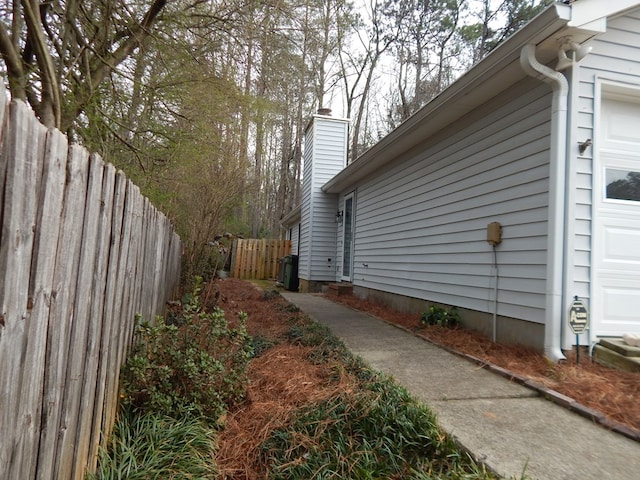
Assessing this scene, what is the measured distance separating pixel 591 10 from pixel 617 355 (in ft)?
9.72

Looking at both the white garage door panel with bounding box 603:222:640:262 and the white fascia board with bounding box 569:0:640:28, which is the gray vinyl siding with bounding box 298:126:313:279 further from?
the white fascia board with bounding box 569:0:640:28

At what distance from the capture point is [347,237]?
10578mm

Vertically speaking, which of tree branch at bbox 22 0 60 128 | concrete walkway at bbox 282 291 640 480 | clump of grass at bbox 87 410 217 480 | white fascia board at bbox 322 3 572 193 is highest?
white fascia board at bbox 322 3 572 193

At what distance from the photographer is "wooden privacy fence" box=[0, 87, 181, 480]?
42.3 inches

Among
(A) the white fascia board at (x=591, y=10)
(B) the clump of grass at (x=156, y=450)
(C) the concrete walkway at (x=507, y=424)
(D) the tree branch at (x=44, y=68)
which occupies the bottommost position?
(B) the clump of grass at (x=156, y=450)

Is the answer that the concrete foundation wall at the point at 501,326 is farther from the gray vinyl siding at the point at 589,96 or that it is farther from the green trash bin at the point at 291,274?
the green trash bin at the point at 291,274

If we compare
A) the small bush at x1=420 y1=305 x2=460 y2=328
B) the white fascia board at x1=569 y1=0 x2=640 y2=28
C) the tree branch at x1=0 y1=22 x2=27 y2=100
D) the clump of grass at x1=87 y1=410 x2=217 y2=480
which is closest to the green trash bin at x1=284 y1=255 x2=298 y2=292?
the small bush at x1=420 y1=305 x2=460 y2=328

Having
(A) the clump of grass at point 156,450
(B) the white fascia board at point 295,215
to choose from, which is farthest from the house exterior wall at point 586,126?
(B) the white fascia board at point 295,215

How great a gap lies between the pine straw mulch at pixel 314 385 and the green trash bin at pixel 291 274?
720 cm

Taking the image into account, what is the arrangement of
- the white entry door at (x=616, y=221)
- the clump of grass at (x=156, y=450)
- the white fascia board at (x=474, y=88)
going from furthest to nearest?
the white entry door at (x=616, y=221), the white fascia board at (x=474, y=88), the clump of grass at (x=156, y=450)

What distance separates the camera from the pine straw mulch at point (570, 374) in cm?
275

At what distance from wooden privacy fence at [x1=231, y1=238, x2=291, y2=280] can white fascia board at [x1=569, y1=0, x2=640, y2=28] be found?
533 inches

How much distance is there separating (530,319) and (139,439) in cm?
356

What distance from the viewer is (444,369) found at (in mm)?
3625
